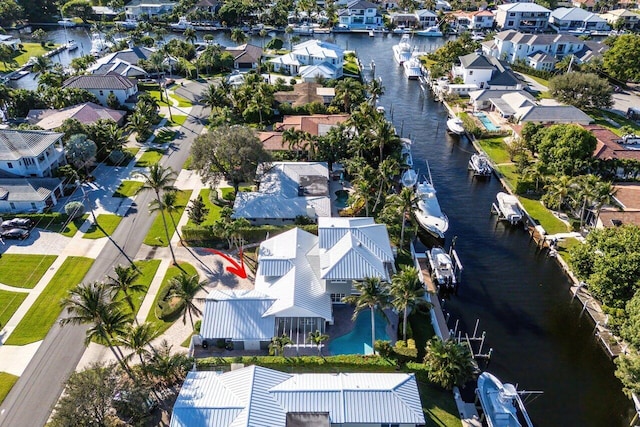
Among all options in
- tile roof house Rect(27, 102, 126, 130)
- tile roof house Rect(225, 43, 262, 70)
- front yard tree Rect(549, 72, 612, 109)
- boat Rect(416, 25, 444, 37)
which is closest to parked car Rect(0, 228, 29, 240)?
tile roof house Rect(27, 102, 126, 130)

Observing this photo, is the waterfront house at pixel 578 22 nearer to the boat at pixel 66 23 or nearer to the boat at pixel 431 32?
the boat at pixel 431 32

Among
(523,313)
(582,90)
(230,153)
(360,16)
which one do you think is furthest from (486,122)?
(360,16)

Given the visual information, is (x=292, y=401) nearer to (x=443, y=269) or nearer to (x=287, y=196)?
(x=443, y=269)

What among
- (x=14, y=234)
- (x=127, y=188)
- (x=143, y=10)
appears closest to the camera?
(x=14, y=234)

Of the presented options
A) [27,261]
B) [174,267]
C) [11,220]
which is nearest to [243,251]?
[174,267]

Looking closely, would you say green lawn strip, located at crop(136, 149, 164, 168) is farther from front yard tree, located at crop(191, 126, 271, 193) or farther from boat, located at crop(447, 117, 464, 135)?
boat, located at crop(447, 117, 464, 135)

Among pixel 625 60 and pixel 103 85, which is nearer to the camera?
pixel 103 85
